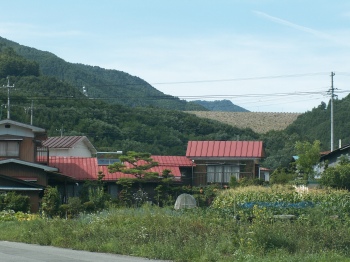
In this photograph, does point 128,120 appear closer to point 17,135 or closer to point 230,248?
point 17,135

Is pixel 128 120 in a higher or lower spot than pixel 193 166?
higher

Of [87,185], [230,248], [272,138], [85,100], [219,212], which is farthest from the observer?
[272,138]

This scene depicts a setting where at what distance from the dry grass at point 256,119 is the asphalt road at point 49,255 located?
98.5m

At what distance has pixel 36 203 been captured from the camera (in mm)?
41250

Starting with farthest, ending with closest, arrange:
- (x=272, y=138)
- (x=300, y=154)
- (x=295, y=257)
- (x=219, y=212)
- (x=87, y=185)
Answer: (x=272, y=138), (x=300, y=154), (x=87, y=185), (x=219, y=212), (x=295, y=257)

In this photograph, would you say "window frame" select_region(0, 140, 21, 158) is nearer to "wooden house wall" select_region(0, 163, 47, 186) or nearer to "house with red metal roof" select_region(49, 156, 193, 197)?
"wooden house wall" select_region(0, 163, 47, 186)

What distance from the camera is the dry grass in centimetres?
12125

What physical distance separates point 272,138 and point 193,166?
129 feet

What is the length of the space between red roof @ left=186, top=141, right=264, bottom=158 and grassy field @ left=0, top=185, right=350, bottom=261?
1237 inches

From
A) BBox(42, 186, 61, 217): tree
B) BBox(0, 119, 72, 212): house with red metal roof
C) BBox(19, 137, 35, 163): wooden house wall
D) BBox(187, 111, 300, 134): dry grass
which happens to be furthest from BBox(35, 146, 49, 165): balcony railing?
BBox(187, 111, 300, 134): dry grass

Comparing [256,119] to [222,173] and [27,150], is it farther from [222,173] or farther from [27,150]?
[27,150]

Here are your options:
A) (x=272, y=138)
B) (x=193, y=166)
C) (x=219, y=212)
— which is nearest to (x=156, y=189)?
(x=193, y=166)

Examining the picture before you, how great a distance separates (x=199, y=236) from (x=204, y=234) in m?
0.39

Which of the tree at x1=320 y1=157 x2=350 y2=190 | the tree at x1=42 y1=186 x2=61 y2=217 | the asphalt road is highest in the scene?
the tree at x1=320 y1=157 x2=350 y2=190
